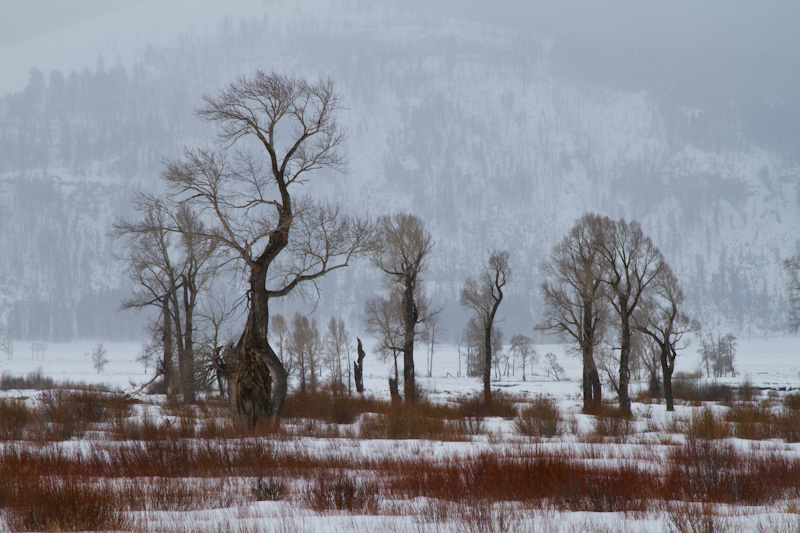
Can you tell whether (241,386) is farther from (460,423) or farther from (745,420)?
(745,420)

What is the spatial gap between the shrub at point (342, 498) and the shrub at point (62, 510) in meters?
1.92

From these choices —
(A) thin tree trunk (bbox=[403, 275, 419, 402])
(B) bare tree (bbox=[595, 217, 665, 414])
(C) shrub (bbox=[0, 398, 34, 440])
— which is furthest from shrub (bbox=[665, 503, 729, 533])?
(B) bare tree (bbox=[595, 217, 665, 414])

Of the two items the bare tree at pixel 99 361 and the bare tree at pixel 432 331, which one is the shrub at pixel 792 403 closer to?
the bare tree at pixel 432 331

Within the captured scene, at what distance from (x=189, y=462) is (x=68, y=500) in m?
3.14

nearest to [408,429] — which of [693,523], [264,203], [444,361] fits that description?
[264,203]

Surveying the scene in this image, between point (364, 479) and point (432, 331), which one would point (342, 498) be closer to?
point (364, 479)

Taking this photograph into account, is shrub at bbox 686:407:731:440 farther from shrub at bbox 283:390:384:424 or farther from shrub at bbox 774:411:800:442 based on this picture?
shrub at bbox 283:390:384:424

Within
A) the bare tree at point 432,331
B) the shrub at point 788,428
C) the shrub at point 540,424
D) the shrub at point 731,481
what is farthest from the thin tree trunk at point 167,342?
the shrub at point 788,428

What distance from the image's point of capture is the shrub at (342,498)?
575 centimetres

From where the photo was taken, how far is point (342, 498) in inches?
233

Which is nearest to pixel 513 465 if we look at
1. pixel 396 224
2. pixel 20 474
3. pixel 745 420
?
pixel 20 474

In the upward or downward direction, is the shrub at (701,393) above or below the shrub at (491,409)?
below

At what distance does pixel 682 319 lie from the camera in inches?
1598

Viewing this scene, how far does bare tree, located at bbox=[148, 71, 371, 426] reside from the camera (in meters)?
13.8
